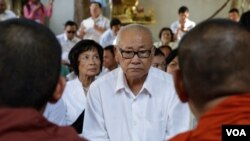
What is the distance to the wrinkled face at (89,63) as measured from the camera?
4.14m

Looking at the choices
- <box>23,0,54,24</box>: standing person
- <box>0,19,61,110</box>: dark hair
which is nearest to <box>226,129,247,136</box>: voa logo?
<box>0,19,61,110</box>: dark hair

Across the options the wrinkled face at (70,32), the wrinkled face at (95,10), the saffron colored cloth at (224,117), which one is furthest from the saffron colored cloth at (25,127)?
the wrinkled face at (95,10)

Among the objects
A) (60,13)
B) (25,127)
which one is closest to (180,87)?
(25,127)

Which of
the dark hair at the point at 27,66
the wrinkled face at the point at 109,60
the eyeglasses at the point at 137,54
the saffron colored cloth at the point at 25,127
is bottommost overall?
the wrinkled face at the point at 109,60

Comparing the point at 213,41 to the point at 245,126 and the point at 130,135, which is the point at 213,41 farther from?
the point at 130,135

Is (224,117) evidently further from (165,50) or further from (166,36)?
(166,36)

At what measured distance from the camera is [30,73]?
1.61m

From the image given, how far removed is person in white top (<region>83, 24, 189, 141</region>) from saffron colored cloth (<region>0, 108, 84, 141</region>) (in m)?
1.58

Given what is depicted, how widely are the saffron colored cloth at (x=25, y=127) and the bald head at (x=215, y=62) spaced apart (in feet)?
1.39

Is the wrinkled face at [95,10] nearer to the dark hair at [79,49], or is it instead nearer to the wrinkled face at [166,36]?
the wrinkled face at [166,36]

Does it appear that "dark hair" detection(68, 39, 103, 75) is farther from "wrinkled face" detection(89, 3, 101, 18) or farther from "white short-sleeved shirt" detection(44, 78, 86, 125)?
"wrinkled face" detection(89, 3, 101, 18)

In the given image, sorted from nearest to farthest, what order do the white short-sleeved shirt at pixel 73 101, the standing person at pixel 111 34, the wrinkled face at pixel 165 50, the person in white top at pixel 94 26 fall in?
1. the white short-sleeved shirt at pixel 73 101
2. the wrinkled face at pixel 165 50
3. the standing person at pixel 111 34
4. the person in white top at pixel 94 26

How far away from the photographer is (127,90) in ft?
10.4

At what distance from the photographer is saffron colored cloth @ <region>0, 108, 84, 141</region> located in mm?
1468
